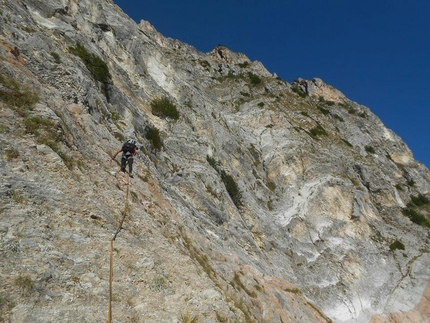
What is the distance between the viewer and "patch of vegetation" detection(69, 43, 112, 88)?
2600 centimetres

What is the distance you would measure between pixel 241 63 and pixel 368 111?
1501 inches

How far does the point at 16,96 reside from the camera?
43.0 ft

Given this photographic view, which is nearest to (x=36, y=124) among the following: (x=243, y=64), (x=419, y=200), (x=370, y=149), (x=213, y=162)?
(x=213, y=162)

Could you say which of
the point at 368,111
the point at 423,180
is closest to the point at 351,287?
the point at 423,180

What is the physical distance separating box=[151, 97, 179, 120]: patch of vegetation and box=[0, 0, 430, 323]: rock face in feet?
1.29

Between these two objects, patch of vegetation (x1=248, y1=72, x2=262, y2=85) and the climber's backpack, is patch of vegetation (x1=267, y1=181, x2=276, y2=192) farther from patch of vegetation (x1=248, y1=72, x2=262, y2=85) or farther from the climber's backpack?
patch of vegetation (x1=248, y1=72, x2=262, y2=85)

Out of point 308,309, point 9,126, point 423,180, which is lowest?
point 308,309

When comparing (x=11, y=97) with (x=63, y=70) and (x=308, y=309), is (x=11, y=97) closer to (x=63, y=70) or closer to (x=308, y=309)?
(x=63, y=70)

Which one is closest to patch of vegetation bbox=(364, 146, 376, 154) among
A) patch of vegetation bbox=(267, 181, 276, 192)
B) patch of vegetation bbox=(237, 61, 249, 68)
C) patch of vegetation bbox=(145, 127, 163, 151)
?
patch of vegetation bbox=(267, 181, 276, 192)

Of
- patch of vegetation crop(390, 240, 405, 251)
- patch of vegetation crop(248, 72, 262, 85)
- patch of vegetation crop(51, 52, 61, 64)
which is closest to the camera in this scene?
patch of vegetation crop(51, 52, 61, 64)

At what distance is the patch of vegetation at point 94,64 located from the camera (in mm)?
26000

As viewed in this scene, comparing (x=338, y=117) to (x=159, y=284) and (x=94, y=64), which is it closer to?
(x=94, y=64)

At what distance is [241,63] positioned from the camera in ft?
300

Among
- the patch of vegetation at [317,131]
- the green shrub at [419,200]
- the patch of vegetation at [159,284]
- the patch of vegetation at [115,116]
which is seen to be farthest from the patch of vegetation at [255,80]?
the patch of vegetation at [159,284]
